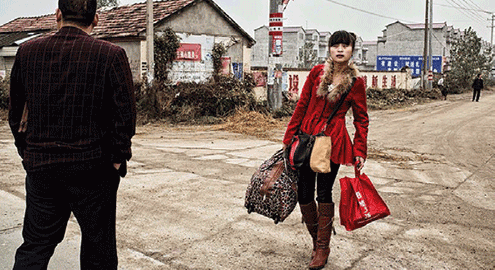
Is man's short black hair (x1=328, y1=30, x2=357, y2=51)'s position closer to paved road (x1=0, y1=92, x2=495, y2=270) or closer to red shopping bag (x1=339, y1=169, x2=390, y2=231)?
red shopping bag (x1=339, y1=169, x2=390, y2=231)

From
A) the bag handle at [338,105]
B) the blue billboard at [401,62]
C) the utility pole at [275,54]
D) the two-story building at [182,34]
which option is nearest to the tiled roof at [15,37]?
the two-story building at [182,34]

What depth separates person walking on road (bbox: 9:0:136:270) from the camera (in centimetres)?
233

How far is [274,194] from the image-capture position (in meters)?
3.59

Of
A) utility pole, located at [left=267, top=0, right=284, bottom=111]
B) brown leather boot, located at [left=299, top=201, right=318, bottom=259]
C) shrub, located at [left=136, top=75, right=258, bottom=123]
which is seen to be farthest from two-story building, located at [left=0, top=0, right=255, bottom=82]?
brown leather boot, located at [left=299, top=201, right=318, bottom=259]

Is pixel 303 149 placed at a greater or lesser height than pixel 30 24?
lesser

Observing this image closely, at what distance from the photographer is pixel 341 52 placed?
11.7 ft

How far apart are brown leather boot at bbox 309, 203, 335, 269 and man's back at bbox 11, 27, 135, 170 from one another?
1.82 meters

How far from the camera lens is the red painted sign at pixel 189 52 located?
17.7 metres

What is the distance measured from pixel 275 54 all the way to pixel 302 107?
1217 cm

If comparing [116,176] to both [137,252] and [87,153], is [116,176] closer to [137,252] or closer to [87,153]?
[87,153]

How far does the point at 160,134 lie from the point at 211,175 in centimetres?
509

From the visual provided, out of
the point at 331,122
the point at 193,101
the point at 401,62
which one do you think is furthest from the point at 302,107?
the point at 401,62

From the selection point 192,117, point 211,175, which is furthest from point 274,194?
point 192,117

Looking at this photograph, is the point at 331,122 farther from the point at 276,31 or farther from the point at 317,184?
the point at 276,31
